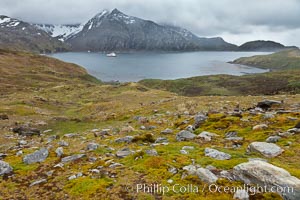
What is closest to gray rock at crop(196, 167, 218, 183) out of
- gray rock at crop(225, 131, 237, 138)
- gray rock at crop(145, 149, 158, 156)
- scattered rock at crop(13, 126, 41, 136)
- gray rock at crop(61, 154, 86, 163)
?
gray rock at crop(145, 149, 158, 156)

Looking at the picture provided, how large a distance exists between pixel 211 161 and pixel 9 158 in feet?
36.2

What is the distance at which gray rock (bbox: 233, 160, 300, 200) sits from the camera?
9.25m

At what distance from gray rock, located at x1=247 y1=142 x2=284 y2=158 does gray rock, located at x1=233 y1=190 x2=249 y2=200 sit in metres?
4.20

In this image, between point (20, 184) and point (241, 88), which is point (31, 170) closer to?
point (20, 184)

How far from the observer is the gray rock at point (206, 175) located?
10.8m

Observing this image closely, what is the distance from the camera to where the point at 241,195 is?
31.6 feet

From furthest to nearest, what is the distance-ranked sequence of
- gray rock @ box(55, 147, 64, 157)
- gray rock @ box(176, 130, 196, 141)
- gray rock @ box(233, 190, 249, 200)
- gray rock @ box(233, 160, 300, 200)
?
gray rock @ box(176, 130, 196, 141)
gray rock @ box(55, 147, 64, 157)
gray rock @ box(233, 190, 249, 200)
gray rock @ box(233, 160, 300, 200)

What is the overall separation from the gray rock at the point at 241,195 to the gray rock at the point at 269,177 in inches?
23.0

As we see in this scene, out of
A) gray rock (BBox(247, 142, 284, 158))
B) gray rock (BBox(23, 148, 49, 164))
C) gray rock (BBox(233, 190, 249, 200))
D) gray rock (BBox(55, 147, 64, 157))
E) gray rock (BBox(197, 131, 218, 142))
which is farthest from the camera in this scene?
gray rock (BBox(197, 131, 218, 142))

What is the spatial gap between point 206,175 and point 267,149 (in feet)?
13.9

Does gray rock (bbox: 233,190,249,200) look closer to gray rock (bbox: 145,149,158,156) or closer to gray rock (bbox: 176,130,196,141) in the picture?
gray rock (bbox: 145,149,158,156)

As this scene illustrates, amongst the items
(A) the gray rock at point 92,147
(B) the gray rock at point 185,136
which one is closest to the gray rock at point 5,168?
(A) the gray rock at point 92,147

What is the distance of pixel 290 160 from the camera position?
1291 cm

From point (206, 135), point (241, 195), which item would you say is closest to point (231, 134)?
point (206, 135)
